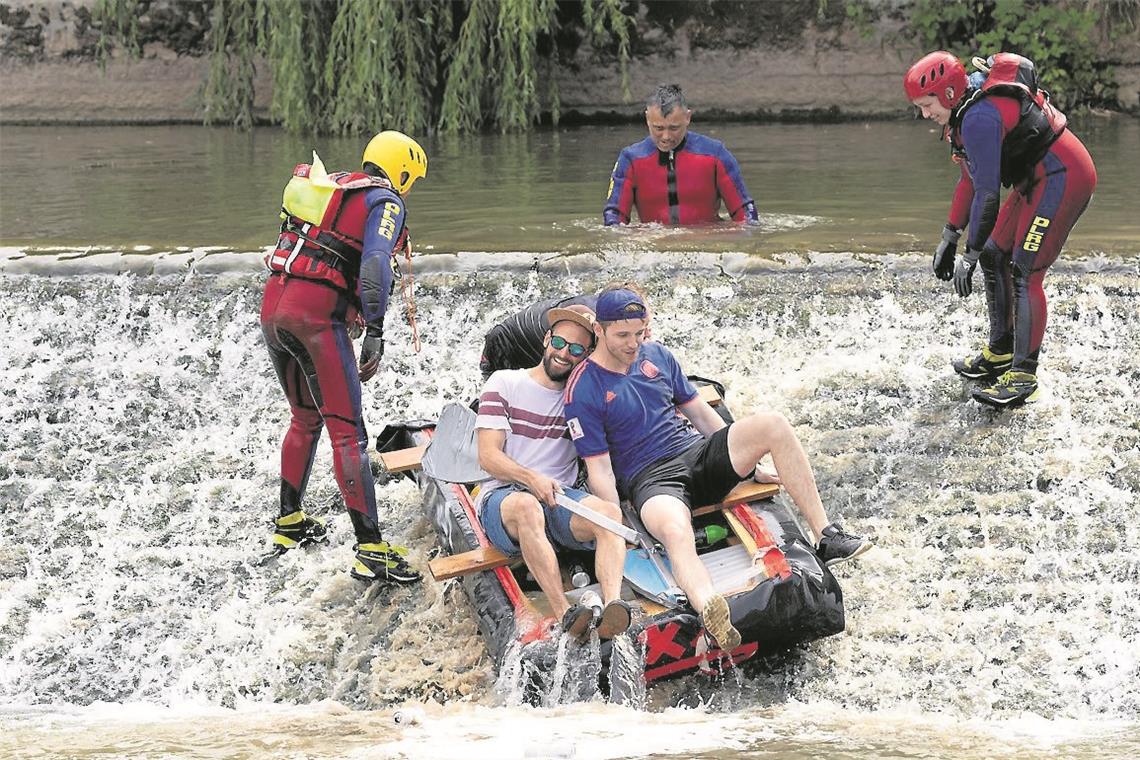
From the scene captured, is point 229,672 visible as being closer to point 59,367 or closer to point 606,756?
point 606,756

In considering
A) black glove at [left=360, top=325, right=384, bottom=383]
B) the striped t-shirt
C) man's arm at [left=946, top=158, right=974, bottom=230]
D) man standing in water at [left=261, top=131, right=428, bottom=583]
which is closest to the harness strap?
man standing in water at [left=261, top=131, right=428, bottom=583]

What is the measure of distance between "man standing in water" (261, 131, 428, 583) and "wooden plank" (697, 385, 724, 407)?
1.46 m

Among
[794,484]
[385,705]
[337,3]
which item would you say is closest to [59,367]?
[385,705]

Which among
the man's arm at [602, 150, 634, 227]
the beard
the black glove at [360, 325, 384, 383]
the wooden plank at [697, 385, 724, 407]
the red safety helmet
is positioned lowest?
the wooden plank at [697, 385, 724, 407]

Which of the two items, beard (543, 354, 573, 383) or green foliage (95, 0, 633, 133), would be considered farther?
green foliage (95, 0, 633, 133)

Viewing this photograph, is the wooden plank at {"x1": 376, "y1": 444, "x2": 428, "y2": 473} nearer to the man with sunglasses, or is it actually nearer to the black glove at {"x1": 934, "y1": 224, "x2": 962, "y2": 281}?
the man with sunglasses

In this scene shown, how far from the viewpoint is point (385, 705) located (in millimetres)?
5566

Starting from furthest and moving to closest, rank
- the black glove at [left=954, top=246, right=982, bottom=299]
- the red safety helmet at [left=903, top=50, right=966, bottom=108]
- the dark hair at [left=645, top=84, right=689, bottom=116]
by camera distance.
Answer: the dark hair at [left=645, top=84, right=689, bottom=116] → the black glove at [left=954, top=246, right=982, bottom=299] → the red safety helmet at [left=903, top=50, right=966, bottom=108]

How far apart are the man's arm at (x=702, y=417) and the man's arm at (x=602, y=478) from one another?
0.46m

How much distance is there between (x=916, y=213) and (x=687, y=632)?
539 centimetres

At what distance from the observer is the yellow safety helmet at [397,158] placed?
6133mm

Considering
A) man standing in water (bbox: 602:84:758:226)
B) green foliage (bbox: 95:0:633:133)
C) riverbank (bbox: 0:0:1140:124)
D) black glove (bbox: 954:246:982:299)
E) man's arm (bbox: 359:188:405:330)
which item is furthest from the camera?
riverbank (bbox: 0:0:1140:124)

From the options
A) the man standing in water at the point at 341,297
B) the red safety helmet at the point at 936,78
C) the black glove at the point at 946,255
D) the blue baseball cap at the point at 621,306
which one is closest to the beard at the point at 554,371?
the blue baseball cap at the point at 621,306

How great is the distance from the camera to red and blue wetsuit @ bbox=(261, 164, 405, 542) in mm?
6027
